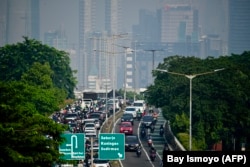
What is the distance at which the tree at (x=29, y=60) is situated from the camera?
11825 centimetres

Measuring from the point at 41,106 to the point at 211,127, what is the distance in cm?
1157

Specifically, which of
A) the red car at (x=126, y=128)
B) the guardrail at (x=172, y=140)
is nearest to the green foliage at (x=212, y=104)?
the guardrail at (x=172, y=140)

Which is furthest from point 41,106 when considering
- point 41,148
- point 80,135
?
point 41,148

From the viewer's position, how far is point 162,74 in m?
99.2

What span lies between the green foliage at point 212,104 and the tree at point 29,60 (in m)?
29.9

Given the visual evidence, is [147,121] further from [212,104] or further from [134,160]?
[134,160]

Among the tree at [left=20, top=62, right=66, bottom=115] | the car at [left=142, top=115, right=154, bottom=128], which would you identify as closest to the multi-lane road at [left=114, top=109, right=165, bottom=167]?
the car at [left=142, top=115, right=154, bottom=128]

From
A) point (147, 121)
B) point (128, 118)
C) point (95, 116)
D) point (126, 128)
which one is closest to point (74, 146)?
point (126, 128)

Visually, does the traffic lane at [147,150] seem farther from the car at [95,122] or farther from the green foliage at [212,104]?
the car at [95,122]

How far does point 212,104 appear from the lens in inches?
3201

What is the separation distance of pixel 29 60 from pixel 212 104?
139ft

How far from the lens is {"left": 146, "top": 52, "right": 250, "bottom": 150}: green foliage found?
79.5 m

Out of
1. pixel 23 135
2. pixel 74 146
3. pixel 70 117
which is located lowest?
pixel 70 117

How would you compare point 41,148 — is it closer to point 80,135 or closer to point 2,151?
point 2,151
